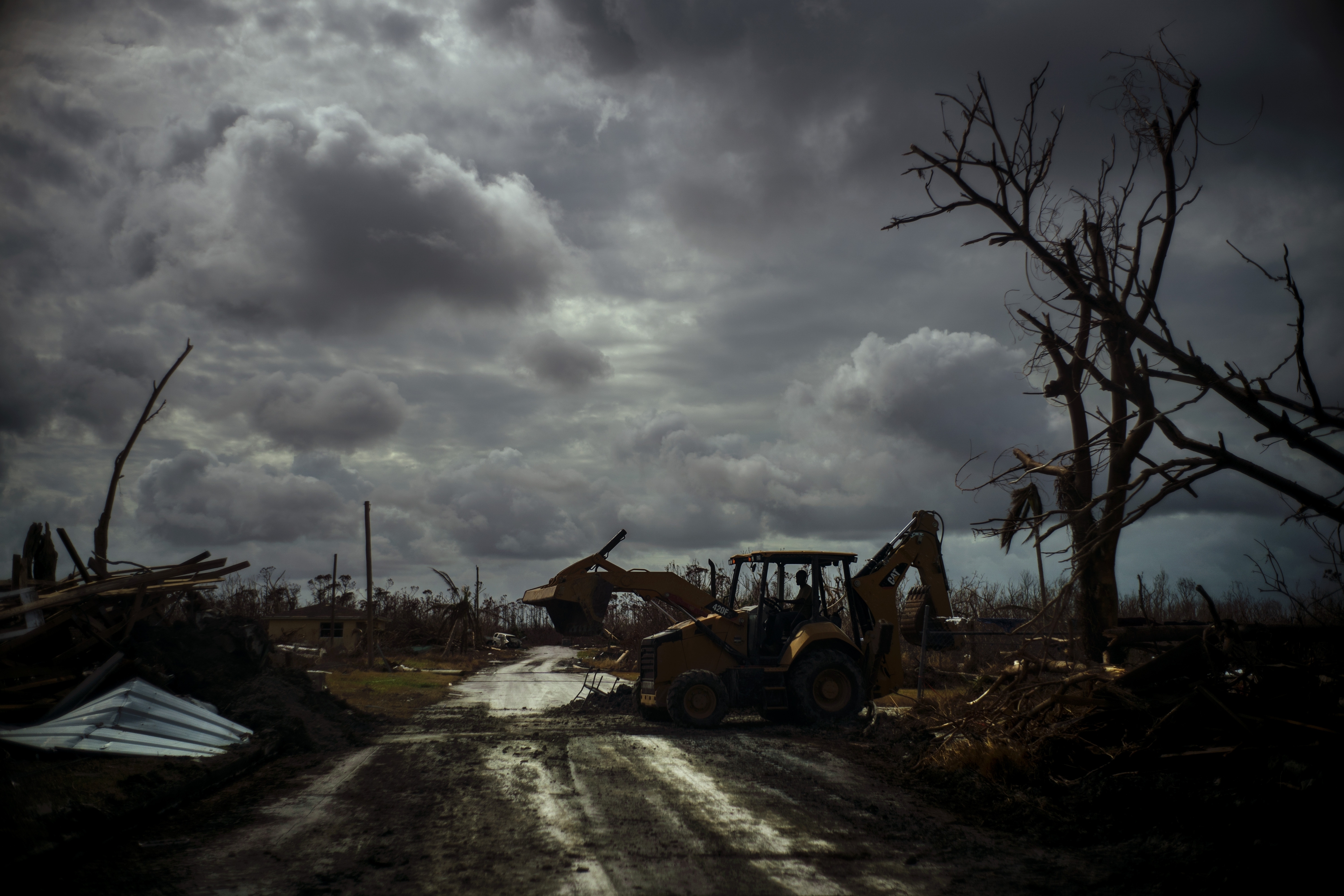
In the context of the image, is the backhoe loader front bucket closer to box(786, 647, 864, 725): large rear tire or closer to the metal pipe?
box(786, 647, 864, 725): large rear tire

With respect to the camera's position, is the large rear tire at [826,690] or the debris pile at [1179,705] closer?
the debris pile at [1179,705]

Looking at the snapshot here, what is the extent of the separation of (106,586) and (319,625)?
158ft

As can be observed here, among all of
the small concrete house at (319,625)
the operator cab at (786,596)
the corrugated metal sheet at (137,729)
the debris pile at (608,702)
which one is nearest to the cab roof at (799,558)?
the operator cab at (786,596)

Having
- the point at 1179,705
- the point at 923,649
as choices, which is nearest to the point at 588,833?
the point at 1179,705

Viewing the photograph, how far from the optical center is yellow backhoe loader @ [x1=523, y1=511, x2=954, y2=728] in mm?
12922

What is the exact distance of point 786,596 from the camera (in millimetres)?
14211

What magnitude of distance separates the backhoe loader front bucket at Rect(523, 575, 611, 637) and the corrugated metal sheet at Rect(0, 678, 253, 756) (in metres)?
5.80

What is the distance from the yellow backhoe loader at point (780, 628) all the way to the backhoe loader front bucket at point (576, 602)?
21mm

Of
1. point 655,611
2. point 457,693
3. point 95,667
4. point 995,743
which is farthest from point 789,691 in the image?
point 655,611

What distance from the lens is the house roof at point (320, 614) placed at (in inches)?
2153

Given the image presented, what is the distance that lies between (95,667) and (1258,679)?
506 inches

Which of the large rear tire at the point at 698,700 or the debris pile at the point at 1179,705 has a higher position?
the debris pile at the point at 1179,705

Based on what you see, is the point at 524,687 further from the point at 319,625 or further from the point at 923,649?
the point at 319,625

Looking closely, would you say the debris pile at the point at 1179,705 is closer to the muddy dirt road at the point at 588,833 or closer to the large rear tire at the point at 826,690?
the muddy dirt road at the point at 588,833
